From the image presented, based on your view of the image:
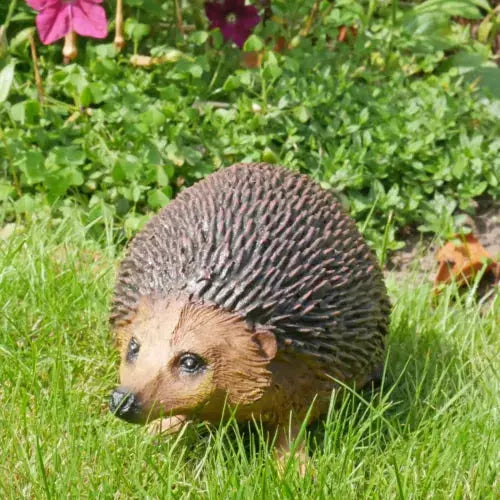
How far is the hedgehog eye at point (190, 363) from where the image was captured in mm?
3125

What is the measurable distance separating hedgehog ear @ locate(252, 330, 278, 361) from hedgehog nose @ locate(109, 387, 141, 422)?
1.33 ft

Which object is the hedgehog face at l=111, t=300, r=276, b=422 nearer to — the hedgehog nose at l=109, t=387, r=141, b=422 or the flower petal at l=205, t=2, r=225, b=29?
the hedgehog nose at l=109, t=387, r=141, b=422

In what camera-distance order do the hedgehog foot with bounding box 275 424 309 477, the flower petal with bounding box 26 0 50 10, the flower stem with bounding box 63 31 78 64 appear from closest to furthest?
1. the hedgehog foot with bounding box 275 424 309 477
2. the flower petal with bounding box 26 0 50 10
3. the flower stem with bounding box 63 31 78 64

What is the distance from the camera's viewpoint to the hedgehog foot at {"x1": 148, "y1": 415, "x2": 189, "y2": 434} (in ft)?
11.4

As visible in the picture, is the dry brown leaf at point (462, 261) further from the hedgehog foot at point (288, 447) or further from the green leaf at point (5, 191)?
the green leaf at point (5, 191)

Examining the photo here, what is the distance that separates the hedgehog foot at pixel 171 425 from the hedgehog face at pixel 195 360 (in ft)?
1.01

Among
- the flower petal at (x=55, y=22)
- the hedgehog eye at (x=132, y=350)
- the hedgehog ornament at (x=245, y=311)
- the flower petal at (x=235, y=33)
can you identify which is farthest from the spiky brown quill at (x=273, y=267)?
the flower petal at (x=235, y=33)

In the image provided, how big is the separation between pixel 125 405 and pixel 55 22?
2483 mm

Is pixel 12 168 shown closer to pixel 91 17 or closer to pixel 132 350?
pixel 91 17

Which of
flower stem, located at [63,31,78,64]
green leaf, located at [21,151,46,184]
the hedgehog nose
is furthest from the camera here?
flower stem, located at [63,31,78,64]

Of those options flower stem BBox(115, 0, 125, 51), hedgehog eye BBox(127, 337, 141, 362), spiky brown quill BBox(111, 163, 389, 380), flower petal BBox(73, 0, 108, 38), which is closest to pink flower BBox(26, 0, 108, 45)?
flower petal BBox(73, 0, 108, 38)

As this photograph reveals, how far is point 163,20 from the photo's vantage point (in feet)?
19.2

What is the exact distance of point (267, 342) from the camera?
3.12m

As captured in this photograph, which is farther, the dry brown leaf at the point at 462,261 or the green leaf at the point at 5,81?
the dry brown leaf at the point at 462,261
